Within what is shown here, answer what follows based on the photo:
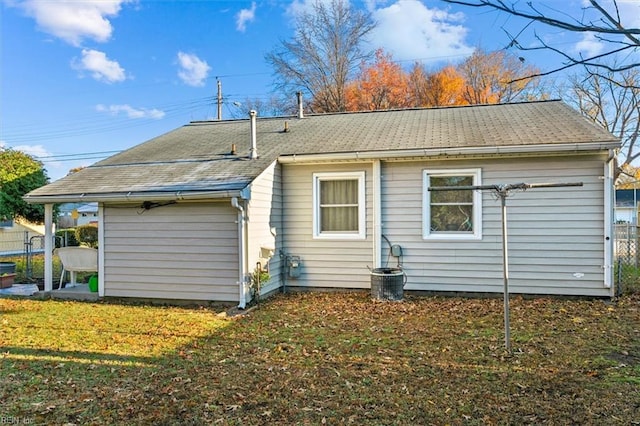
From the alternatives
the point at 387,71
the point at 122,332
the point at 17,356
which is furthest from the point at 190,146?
the point at 387,71

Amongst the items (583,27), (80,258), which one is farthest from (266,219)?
(583,27)

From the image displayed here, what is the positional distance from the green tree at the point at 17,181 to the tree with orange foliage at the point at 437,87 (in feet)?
63.6

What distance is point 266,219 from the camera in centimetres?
785

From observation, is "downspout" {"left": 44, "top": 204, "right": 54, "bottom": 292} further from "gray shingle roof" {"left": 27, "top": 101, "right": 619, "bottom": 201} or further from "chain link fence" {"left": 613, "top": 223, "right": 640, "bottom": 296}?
"chain link fence" {"left": 613, "top": 223, "right": 640, "bottom": 296}

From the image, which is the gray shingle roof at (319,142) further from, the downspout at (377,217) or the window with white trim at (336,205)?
the window with white trim at (336,205)

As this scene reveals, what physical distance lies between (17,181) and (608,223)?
71.1 feet

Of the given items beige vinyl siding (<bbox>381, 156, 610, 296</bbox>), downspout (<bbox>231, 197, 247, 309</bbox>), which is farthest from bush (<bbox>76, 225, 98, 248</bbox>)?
beige vinyl siding (<bbox>381, 156, 610, 296</bbox>)

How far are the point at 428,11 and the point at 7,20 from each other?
794 centimetres

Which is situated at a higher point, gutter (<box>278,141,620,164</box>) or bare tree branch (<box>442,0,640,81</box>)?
gutter (<box>278,141,620,164</box>)

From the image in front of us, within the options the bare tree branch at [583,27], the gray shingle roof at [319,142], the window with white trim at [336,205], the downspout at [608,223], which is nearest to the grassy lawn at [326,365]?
the downspout at [608,223]

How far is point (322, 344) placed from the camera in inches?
201

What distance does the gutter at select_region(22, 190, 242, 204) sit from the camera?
22.5 ft

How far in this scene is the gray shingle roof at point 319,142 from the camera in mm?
7422

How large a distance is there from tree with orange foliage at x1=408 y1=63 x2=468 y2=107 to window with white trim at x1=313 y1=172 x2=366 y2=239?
54.2 ft
